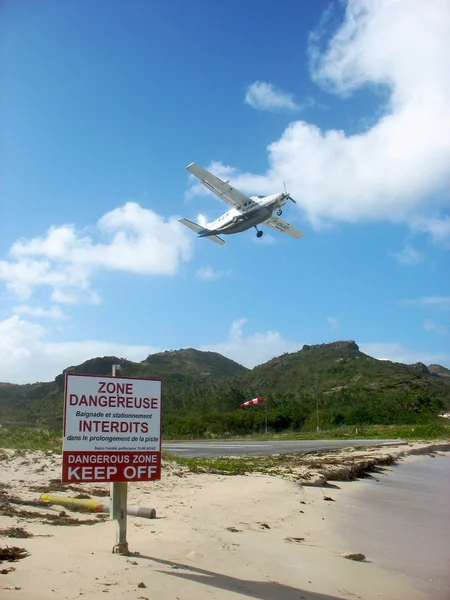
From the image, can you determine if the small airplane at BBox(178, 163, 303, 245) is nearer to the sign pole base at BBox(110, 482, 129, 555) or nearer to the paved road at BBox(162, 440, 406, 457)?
the paved road at BBox(162, 440, 406, 457)

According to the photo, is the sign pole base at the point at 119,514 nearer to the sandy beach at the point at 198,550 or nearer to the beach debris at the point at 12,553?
the sandy beach at the point at 198,550

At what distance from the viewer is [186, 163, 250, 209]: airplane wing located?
119ft

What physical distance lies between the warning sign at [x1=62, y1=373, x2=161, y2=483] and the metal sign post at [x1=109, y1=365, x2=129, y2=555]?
28cm

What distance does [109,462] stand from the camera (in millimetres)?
7328

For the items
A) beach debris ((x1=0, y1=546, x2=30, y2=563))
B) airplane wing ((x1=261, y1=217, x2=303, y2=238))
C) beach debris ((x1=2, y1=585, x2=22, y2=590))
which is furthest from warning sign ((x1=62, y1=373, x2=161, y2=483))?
airplane wing ((x1=261, y1=217, x2=303, y2=238))

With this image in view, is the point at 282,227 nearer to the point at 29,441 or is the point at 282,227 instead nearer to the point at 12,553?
the point at 29,441

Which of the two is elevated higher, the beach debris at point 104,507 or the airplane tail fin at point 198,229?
the airplane tail fin at point 198,229

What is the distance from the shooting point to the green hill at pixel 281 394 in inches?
2574

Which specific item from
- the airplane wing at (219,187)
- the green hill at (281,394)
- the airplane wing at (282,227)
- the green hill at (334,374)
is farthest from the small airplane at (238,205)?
the green hill at (334,374)

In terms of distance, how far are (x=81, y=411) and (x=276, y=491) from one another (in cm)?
918

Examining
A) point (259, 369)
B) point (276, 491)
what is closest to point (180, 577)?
point (276, 491)

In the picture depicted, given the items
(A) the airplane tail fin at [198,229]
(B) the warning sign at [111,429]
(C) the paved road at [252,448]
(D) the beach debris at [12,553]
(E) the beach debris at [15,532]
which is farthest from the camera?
(A) the airplane tail fin at [198,229]

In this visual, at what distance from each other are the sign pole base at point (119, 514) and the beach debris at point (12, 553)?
1142 millimetres

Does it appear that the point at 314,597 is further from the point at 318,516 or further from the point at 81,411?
the point at 318,516
